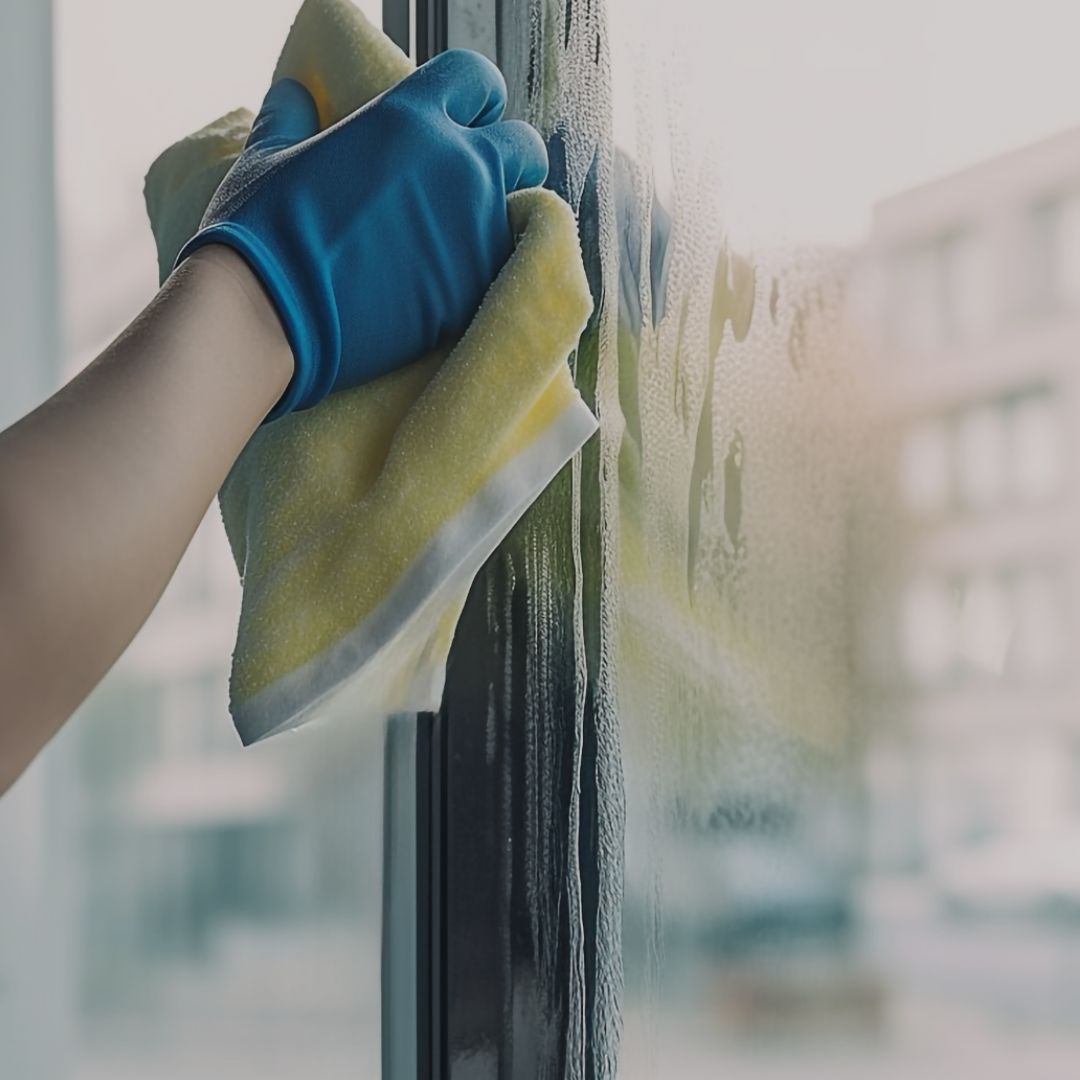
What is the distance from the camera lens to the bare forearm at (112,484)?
33 centimetres

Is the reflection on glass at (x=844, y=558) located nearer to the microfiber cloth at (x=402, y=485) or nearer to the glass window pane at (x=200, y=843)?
the microfiber cloth at (x=402, y=485)

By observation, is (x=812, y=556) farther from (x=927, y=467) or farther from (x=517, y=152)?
(x=517, y=152)

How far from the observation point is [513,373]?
463mm

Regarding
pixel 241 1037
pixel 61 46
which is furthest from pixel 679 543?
pixel 61 46

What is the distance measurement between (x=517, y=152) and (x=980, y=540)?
0.21 m

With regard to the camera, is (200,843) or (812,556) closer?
(812,556)

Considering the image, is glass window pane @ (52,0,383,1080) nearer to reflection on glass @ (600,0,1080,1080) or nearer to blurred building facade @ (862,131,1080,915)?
reflection on glass @ (600,0,1080,1080)

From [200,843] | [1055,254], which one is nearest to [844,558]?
[1055,254]

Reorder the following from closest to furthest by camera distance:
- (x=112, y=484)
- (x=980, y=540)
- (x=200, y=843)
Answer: (x=112, y=484) < (x=980, y=540) < (x=200, y=843)

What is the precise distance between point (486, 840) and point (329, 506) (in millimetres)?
343

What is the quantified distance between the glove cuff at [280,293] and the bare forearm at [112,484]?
0.01 meters

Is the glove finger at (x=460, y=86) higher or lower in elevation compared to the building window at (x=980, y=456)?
higher

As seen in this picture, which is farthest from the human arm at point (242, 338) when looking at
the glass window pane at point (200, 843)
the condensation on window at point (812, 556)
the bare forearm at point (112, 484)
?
the glass window pane at point (200, 843)

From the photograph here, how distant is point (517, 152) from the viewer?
1.63 ft
